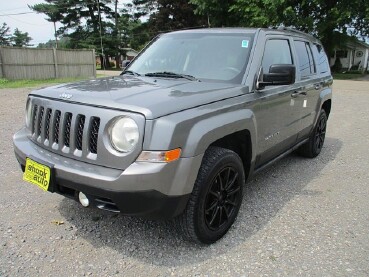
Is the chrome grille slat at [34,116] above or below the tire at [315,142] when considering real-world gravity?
above

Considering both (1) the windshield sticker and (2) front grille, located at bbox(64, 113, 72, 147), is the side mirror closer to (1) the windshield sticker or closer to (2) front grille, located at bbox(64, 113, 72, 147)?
(1) the windshield sticker

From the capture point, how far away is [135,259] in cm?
276

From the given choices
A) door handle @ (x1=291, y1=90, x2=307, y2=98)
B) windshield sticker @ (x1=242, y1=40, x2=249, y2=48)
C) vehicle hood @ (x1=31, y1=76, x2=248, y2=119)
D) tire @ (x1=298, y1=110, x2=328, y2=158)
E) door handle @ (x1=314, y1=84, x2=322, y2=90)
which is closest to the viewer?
vehicle hood @ (x1=31, y1=76, x2=248, y2=119)

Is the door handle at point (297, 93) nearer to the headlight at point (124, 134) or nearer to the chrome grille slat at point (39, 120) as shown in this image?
the headlight at point (124, 134)

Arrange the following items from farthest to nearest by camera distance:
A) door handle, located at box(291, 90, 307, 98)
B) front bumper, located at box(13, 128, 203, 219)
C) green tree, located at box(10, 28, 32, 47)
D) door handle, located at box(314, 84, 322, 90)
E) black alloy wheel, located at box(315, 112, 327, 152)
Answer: green tree, located at box(10, 28, 32, 47) → black alloy wheel, located at box(315, 112, 327, 152) → door handle, located at box(314, 84, 322, 90) → door handle, located at box(291, 90, 307, 98) → front bumper, located at box(13, 128, 203, 219)

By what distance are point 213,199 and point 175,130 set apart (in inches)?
33.1

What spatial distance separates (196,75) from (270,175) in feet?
6.43

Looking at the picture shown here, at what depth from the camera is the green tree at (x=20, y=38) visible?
7594 centimetres

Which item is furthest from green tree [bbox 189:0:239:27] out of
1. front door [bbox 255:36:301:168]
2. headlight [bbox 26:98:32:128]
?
headlight [bbox 26:98:32:128]

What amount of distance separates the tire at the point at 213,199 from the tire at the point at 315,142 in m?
2.57

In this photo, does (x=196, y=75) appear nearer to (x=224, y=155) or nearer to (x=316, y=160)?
(x=224, y=155)

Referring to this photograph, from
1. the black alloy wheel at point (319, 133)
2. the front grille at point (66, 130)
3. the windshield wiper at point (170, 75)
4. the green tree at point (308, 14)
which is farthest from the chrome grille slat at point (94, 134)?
the green tree at point (308, 14)

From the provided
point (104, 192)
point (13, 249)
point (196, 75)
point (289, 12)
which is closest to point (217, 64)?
point (196, 75)

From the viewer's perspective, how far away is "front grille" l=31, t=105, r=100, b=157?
99.6 inches
